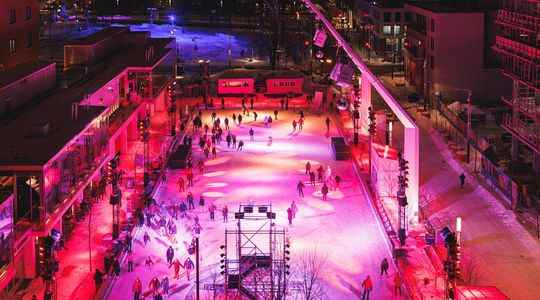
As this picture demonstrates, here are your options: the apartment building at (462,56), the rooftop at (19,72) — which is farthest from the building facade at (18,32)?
the apartment building at (462,56)

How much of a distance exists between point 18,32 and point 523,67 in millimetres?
42722

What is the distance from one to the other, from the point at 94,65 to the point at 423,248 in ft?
123

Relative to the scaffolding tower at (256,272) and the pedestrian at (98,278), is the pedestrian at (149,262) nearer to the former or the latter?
the pedestrian at (98,278)

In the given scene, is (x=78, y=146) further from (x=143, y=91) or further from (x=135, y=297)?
(x=143, y=91)

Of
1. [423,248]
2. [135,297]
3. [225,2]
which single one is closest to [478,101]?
[423,248]

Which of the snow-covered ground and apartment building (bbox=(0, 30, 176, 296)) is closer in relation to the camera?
apartment building (bbox=(0, 30, 176, 296))

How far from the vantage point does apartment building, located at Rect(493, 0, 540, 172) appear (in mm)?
53469

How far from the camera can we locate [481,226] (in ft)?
153

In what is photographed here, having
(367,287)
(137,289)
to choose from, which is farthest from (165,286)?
(367,287)

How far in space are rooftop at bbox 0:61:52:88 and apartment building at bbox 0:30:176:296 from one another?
1.95 m

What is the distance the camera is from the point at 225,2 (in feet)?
545

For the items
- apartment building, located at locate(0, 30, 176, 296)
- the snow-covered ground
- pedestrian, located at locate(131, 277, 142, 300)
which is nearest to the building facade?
apartment building, located at locate(0, 30, 176, 296)

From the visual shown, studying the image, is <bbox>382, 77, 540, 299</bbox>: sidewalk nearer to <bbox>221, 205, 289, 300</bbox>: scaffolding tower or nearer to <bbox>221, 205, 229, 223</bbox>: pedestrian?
<bbox>221, 205, 289, 300</bbox>: scaffolding tower

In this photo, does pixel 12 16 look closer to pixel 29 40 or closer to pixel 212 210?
pixel 29 40
